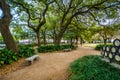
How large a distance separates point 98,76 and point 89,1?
1392 cm

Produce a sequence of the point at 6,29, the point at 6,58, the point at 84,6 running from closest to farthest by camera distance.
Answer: the point at 6,58, the point at 6,29, the point at 84,6

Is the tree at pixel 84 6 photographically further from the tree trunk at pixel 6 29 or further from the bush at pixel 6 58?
the bush at pixel 6 58

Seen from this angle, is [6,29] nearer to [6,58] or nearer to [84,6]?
[6,58]

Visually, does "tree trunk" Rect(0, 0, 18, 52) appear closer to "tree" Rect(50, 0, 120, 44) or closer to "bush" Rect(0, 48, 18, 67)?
"bush" Rect(0, 48, 18, 67)

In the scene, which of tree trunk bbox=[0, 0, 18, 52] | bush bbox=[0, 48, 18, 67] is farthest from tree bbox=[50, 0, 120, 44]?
bush bbox=[0, 48, 18, 67]

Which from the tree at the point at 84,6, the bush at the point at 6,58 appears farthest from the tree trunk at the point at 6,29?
the tree at the point at 84,6

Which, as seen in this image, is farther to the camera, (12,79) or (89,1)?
(89,1)

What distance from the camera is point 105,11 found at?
55.1ft

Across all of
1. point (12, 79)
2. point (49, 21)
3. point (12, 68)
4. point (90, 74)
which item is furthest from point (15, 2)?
point (49, 21)

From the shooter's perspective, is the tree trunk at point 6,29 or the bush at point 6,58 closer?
the bush at point 6,58

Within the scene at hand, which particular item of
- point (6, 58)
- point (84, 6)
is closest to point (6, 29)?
point (6, 58)

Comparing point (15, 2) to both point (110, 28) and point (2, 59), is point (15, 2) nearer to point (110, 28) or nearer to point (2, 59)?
point (2, 59)

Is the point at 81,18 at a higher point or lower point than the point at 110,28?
higher

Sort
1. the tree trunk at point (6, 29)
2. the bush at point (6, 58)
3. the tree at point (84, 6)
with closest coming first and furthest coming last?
the bush at point (6, 58)
the tree trunk at point (6, 29)
the tree at point (84, 6)
